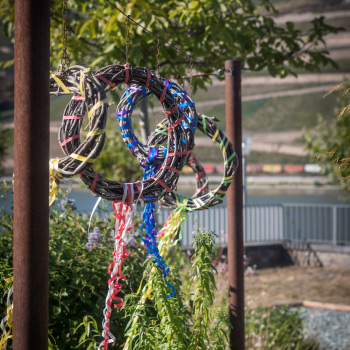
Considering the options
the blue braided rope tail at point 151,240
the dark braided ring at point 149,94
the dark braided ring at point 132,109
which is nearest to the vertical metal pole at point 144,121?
the dark braided ring at point 149,94

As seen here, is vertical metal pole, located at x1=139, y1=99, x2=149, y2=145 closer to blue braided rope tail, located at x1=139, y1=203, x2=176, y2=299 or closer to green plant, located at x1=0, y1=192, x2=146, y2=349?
green plant, located at x1=0, y1=192, x2=146, y2=349

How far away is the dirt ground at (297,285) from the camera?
25.2ft

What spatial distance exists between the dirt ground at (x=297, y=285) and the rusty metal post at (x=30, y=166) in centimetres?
454

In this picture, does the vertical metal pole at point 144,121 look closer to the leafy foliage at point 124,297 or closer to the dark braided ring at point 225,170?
the leafy foliage at point 124,297

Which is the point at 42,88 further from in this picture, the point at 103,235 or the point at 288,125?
the point at 288,125

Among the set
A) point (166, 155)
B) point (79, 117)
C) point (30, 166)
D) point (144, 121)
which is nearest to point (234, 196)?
point (166, 155)

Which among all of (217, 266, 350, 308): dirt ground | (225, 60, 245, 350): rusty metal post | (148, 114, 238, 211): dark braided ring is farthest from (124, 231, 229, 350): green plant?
(217, 266, 350, 308): dirt ground

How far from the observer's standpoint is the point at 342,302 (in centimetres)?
766

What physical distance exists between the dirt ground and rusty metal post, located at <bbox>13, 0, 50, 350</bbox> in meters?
4.54

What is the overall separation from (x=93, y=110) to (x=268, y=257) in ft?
28.3

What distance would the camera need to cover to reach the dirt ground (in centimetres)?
769

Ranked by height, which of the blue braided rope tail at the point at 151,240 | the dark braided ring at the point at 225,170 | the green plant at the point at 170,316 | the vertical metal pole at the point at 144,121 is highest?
the vertical metal pole at the point at 144,121

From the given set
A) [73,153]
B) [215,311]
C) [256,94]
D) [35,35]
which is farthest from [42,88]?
[256,94]

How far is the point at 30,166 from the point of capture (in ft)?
6.72
